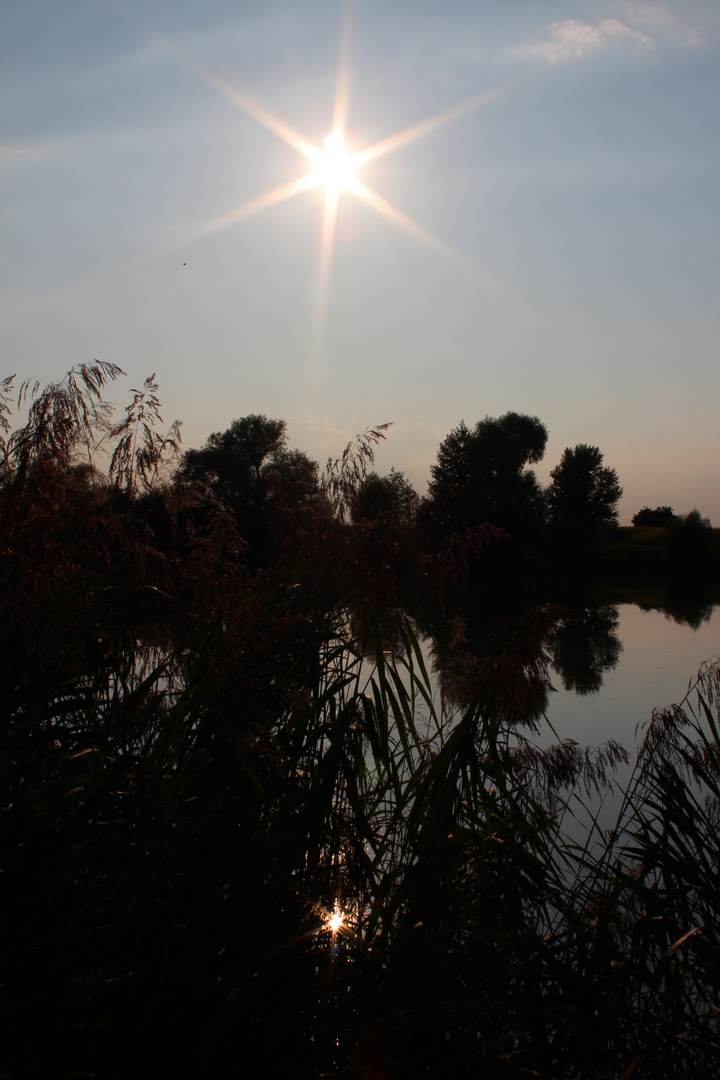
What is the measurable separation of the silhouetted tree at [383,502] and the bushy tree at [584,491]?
37034 mm

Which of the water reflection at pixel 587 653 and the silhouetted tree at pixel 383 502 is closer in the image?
the silhouetted tree at pixel 383 502

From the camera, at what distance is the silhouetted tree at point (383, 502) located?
2.40 metres

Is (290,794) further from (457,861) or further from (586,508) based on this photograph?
(586,508)

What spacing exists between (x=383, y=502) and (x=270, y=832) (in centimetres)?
119

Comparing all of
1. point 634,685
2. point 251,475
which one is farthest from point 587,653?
point 251,475

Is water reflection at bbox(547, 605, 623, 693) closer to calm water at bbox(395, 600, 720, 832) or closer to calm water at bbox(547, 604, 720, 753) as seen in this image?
calm water at bbox(395, 600, 720, 832)

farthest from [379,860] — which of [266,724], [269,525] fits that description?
[269,525]

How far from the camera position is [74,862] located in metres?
1.55

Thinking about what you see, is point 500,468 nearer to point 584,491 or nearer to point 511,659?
point 584,491

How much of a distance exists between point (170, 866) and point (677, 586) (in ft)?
116

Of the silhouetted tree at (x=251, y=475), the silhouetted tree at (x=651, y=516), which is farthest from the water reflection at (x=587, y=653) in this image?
the silhouetted tree at (x=651, y=516)

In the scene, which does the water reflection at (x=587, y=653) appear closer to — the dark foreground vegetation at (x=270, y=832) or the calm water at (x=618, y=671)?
the calm water at (x=618, y=671)

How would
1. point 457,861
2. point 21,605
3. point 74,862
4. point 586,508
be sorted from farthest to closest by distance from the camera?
1. point 586,508
2. point 457,861
3. point 21,605
4. point 74,862

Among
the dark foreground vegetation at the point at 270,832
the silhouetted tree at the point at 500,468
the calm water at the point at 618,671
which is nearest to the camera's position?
the dark foreground vegetation at the point at 270,832
